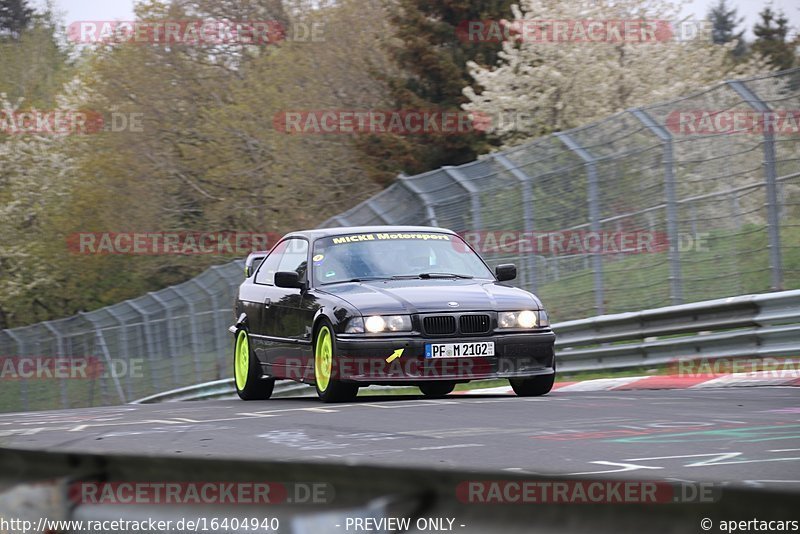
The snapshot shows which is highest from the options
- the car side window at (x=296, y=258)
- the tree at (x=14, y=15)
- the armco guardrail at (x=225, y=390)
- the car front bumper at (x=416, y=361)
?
the tree at (x=14, y=15)

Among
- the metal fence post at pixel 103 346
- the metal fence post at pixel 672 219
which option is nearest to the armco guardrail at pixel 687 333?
the metal fence post at pixel 672 219

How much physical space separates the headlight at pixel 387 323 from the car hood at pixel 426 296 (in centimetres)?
4

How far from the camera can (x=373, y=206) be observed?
55.3 ft

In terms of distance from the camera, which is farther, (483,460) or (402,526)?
(483,460)

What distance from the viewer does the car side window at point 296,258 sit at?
37.9ft

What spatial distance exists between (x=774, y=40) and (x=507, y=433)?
7288 cm

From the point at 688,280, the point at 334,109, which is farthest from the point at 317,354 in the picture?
the point at 334,109

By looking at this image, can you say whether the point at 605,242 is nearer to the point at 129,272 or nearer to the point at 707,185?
the point at 707,185

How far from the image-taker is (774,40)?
248 feet

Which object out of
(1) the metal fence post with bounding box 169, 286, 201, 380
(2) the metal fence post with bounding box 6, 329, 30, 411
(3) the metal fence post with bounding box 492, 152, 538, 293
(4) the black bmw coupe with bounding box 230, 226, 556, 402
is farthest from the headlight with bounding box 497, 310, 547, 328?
(2) the metal fence post with bounding box 6, 329, 30, 411

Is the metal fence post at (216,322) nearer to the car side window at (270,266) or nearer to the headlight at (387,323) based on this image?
the car side window at (270,266)

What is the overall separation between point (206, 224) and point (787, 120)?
33.0 meters

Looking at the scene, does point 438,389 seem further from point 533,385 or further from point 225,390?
point 225,390

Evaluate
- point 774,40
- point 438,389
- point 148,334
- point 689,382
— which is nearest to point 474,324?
point 438,389
